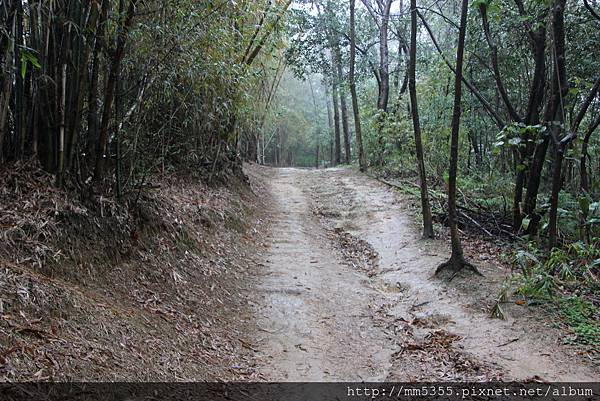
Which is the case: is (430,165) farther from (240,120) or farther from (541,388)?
(541,388)

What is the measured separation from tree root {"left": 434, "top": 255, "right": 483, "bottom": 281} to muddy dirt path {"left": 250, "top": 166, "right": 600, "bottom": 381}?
0.42ft

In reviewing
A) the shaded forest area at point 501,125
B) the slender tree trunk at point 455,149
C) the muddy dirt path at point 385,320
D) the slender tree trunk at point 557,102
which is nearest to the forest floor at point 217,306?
the muddy dirt path at point 385,320

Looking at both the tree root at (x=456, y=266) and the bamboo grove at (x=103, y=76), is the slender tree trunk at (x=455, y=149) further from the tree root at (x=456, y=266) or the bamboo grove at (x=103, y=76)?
the bamboo grove at (x=103, y=76)

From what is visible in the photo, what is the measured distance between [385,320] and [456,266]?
4.05 feet

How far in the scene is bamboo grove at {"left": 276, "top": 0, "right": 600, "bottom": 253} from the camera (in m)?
5.91

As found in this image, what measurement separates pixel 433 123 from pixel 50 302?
35.1 feet

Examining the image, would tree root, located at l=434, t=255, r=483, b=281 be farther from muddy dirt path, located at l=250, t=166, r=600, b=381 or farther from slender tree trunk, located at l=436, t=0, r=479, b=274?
muddy dirt path, located at l=250, t=166, r=600, b=381

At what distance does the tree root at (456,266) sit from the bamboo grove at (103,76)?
3.65 metres

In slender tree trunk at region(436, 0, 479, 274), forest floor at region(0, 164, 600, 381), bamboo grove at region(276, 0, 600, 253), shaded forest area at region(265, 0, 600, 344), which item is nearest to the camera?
forest floor at region(0, 164, 600, 381)

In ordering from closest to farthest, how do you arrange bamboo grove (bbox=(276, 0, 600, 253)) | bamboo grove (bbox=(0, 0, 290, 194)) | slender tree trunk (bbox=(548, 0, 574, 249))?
bamboo grove (bbox=(0, 0, 290, 194)), slender tree trunk (bbox=(548, 0, 574, 249)), bamboo grove (bbox=(276, 0, 600, 253))

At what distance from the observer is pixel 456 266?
554cm

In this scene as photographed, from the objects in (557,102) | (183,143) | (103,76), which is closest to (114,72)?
(103,76)

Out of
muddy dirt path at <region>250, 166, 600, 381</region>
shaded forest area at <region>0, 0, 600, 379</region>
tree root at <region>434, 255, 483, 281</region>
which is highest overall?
shaded forest area at <region>0, 0, 600, 379</region>

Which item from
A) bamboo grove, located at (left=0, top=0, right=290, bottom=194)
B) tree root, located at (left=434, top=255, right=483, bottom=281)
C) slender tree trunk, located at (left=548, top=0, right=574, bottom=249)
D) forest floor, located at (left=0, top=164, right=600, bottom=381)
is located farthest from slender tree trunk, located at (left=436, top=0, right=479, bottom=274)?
bamboo grove, located at (left=0, top=0, right=290, bottom=194)
